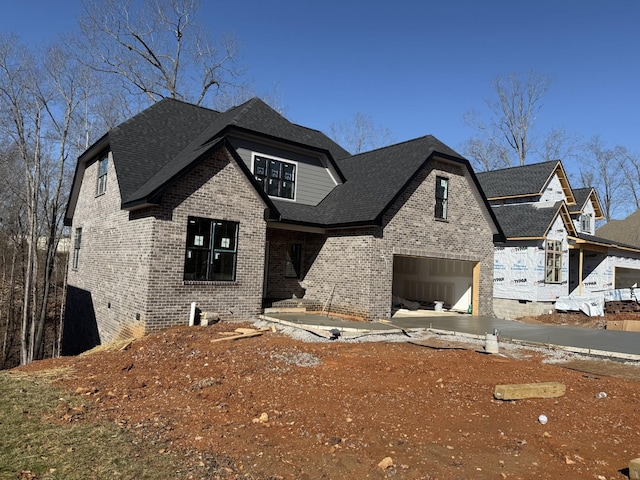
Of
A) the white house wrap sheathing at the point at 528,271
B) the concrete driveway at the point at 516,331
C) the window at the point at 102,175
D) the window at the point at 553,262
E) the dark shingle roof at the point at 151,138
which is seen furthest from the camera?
the window at the point at 553,262

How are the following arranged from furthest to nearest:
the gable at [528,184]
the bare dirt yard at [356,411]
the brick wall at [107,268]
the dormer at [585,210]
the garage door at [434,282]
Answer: the dormer at [585,210] → the gable at [528,184] → the garage door at [434,282] → the brick wall at [107,268] → the bare dirt yard at [356,411]

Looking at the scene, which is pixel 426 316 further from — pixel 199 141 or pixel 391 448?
pixel 391 448

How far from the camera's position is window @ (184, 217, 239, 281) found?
40.2ft

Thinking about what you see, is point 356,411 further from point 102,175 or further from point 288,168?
point 102,175

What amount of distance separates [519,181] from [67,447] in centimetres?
2666

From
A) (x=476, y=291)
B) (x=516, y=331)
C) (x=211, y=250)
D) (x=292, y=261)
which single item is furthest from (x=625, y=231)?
(x=211, y=250)

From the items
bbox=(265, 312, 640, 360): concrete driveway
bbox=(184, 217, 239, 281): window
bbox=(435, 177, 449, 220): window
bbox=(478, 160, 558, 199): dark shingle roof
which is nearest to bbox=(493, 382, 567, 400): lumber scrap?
bbox=(265, 312, 640, 360): concrete driveway

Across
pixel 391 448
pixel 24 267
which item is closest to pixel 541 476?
pixel 391 448

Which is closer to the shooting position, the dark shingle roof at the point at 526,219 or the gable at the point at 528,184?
the dark shingle roof at the point at 526,219

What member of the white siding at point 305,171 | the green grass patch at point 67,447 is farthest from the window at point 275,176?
the green grass patch at point 67,447

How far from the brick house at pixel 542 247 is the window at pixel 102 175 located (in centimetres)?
1812

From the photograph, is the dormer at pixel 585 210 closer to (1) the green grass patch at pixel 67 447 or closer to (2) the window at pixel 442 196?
(2) the window at pixel 442 196

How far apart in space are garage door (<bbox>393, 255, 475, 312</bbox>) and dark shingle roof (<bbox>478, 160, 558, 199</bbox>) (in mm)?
7542

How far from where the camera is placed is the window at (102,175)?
612 inches
